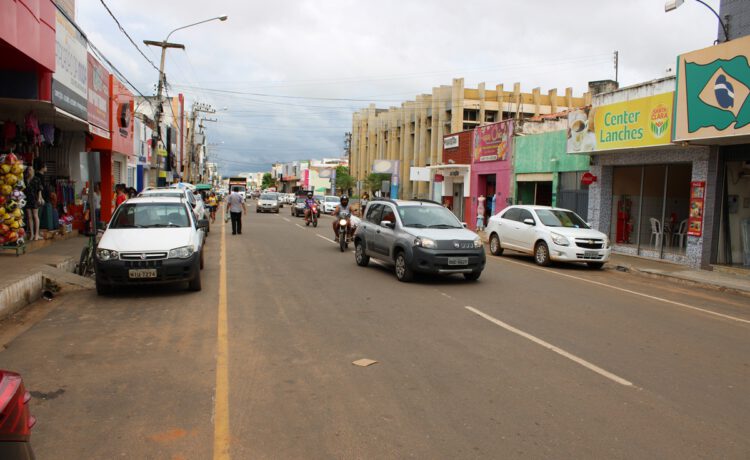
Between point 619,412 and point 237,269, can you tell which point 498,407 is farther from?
point 237,269

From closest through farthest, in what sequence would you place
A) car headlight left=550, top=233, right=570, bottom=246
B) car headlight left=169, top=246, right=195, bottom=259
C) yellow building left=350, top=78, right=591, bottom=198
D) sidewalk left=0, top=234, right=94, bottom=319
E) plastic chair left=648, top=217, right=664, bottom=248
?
sidewalk left=0, top=234, right=94, bottom=319 → car headlight left=169, top=246, right=195, bottom=259 → car headlight left=550, top=233, right=570, bottom=246 → plastic chair left=648, top=217, right=664, bottom=248 → yellow building left=350, top=78, right=591, bottom=198

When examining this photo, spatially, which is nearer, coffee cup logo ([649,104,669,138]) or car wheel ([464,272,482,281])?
car wheel ([464,272,482,281])

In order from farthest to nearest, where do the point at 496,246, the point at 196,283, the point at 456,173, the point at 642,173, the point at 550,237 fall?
1. the point at 456,173
2. the point at 642,173
3. the point at 496,246
4. the point at 550,237
5. the point at 196,283

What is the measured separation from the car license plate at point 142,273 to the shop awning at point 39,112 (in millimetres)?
5699

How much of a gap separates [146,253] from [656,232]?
54.6ft

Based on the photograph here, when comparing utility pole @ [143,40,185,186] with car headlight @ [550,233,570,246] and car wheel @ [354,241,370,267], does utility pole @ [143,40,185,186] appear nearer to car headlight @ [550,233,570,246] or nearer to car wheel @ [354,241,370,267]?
car wheel @ [354,241,370,267]

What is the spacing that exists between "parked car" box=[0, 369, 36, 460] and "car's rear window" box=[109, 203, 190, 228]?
862 cm

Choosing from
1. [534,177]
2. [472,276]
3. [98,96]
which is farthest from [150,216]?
[534,177]

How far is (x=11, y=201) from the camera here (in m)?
13.2

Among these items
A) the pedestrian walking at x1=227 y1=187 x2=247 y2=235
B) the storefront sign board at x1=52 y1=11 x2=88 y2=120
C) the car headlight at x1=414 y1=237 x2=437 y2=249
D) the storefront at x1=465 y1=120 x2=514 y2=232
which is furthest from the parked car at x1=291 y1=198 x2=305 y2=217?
the car headlight at x1=414 y1=237 x2=437 y2=249

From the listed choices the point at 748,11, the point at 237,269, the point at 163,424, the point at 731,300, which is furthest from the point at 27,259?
the point at 748,11

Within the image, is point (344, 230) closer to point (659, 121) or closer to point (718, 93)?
point (659, 121)

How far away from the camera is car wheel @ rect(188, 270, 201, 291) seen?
10.3 m

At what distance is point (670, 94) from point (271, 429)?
667 inches
